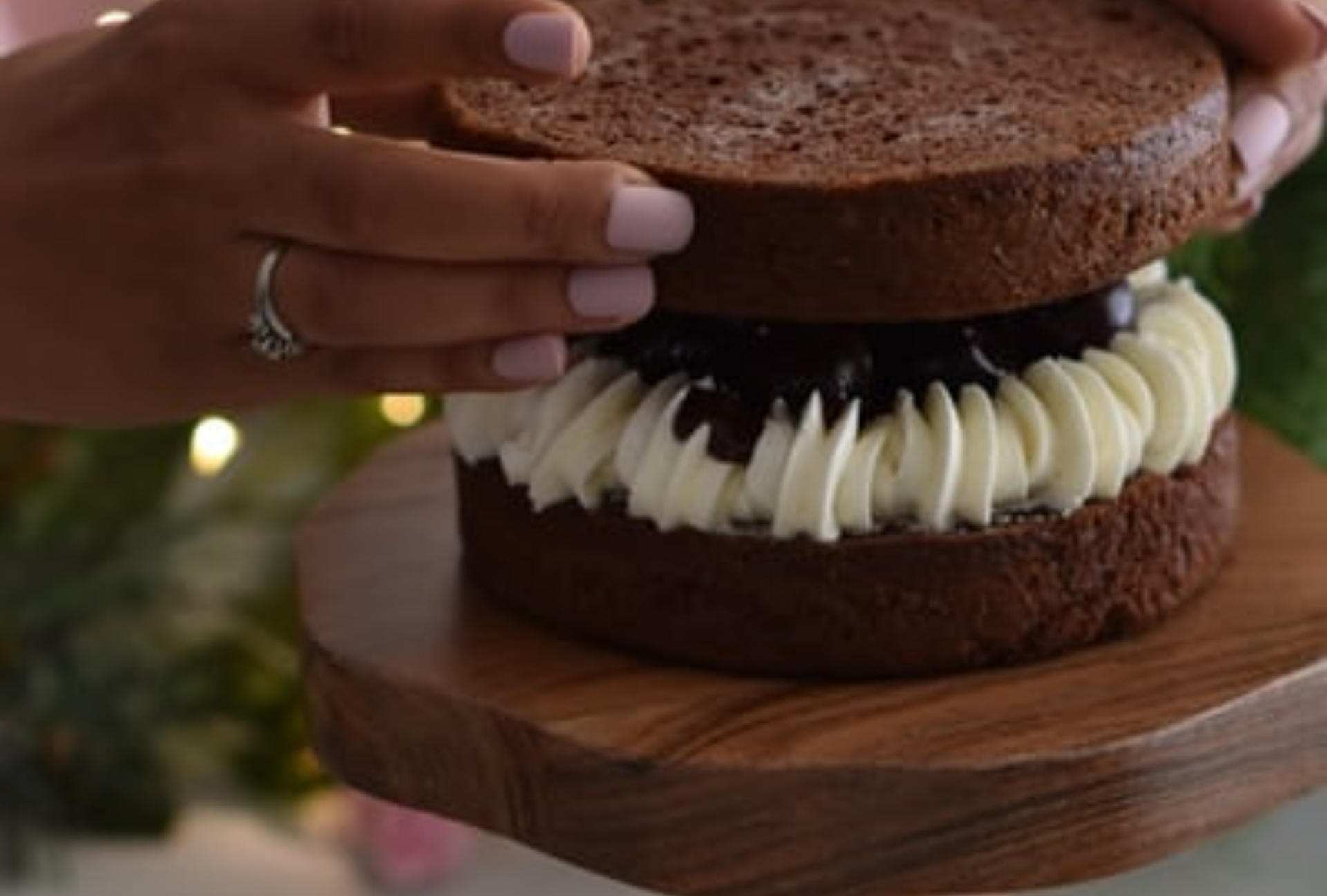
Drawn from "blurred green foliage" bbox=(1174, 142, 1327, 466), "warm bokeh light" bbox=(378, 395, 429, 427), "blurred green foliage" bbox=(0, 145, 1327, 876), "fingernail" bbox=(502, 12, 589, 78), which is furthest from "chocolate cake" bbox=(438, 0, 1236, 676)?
"blurred green foliage" bbox=(0, 145, 1327, 876)

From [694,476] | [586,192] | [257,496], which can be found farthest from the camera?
[257,496]

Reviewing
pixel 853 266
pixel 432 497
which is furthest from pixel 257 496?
pixel 853 266

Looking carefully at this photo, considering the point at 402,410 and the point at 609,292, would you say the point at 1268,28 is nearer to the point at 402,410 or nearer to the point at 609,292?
the point at 609,292

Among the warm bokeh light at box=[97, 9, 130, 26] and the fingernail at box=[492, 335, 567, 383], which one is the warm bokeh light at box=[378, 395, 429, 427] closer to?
the warm bokeh light at box=[97, 9, 130, 26]

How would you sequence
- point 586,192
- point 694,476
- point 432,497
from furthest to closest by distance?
point 432,497
point 694,476
point 586,192

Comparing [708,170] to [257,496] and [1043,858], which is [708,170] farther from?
[257,496]

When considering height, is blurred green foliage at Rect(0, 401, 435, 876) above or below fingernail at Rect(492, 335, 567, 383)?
below

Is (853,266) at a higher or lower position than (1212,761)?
higher
